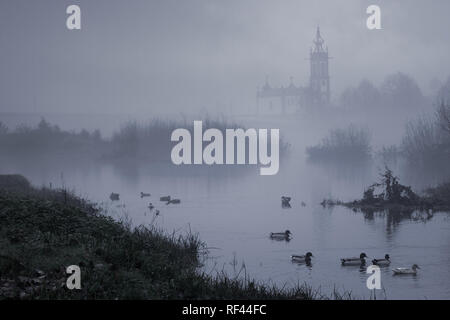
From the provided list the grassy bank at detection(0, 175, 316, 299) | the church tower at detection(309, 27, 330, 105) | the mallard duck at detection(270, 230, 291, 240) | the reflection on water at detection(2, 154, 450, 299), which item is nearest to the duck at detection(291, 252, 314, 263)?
the reflection on water at detection(2, 154, 450, 299)

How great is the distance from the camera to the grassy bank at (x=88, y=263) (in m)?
12.5

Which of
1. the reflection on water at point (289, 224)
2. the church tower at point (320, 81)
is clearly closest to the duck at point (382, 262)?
the reflection on water at point (289, 224)

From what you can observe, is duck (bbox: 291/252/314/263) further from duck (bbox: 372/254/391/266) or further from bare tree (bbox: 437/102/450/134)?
bare tree (bbox: 437/102/450/134)

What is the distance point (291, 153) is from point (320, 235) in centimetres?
7402

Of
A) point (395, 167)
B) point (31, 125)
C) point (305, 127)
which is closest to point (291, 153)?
point (305, 127)

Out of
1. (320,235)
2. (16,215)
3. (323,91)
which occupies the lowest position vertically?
(320,235)

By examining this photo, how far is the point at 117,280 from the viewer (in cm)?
1309

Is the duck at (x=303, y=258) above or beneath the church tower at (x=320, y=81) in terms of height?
beneath

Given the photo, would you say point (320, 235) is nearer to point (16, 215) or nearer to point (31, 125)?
point (16, 215)

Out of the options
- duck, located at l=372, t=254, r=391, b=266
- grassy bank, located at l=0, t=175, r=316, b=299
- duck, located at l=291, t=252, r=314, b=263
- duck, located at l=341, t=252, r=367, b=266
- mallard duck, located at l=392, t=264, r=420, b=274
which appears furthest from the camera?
duck, located at l=291, t=252, r=314, b=263

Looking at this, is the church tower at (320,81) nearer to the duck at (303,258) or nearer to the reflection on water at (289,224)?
the reflection on water at (289,224)

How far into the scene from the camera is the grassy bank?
12.5 meters

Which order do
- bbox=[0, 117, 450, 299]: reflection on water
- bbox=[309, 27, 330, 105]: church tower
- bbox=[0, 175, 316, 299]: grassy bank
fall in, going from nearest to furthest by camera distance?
bbox=[0, 175, 316, 299]: grassy bank
bbox=[0, 117, 450, 299]: reflection on water
bbox=[309, 27, 330, 105]: church tower
